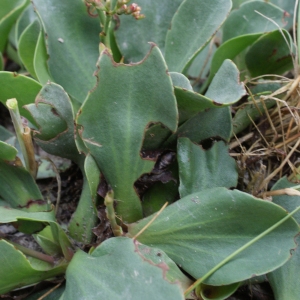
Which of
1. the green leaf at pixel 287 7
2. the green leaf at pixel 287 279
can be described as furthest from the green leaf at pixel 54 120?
the green leaf at pixel 287 7

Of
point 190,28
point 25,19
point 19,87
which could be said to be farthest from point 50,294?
point 25,19

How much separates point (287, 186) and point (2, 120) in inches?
35.3

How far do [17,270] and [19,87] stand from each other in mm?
394

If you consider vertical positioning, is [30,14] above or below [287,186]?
above

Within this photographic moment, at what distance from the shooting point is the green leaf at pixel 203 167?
0.85 metres

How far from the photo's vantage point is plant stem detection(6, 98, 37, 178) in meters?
0.77

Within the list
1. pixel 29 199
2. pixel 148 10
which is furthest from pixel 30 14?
pixel 29 199

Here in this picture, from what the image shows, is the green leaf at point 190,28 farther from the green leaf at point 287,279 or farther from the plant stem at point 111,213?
the green leaf at point 287,279

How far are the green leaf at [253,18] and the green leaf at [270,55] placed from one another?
0.17 ft

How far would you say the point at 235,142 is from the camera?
1006 mm

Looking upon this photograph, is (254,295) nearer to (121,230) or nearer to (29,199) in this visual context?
(121,230)

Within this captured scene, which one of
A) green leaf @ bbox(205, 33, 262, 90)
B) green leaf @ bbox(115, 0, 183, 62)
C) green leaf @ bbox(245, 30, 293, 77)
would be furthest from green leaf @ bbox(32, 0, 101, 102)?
green leaf @ bbox(245, 30, 293, 77)

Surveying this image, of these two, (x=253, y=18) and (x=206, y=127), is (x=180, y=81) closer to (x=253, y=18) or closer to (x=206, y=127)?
(x=206, y=127)

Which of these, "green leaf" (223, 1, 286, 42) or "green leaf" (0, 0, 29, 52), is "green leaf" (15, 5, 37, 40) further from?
"green leaf" (223, 1, 286, 42)
